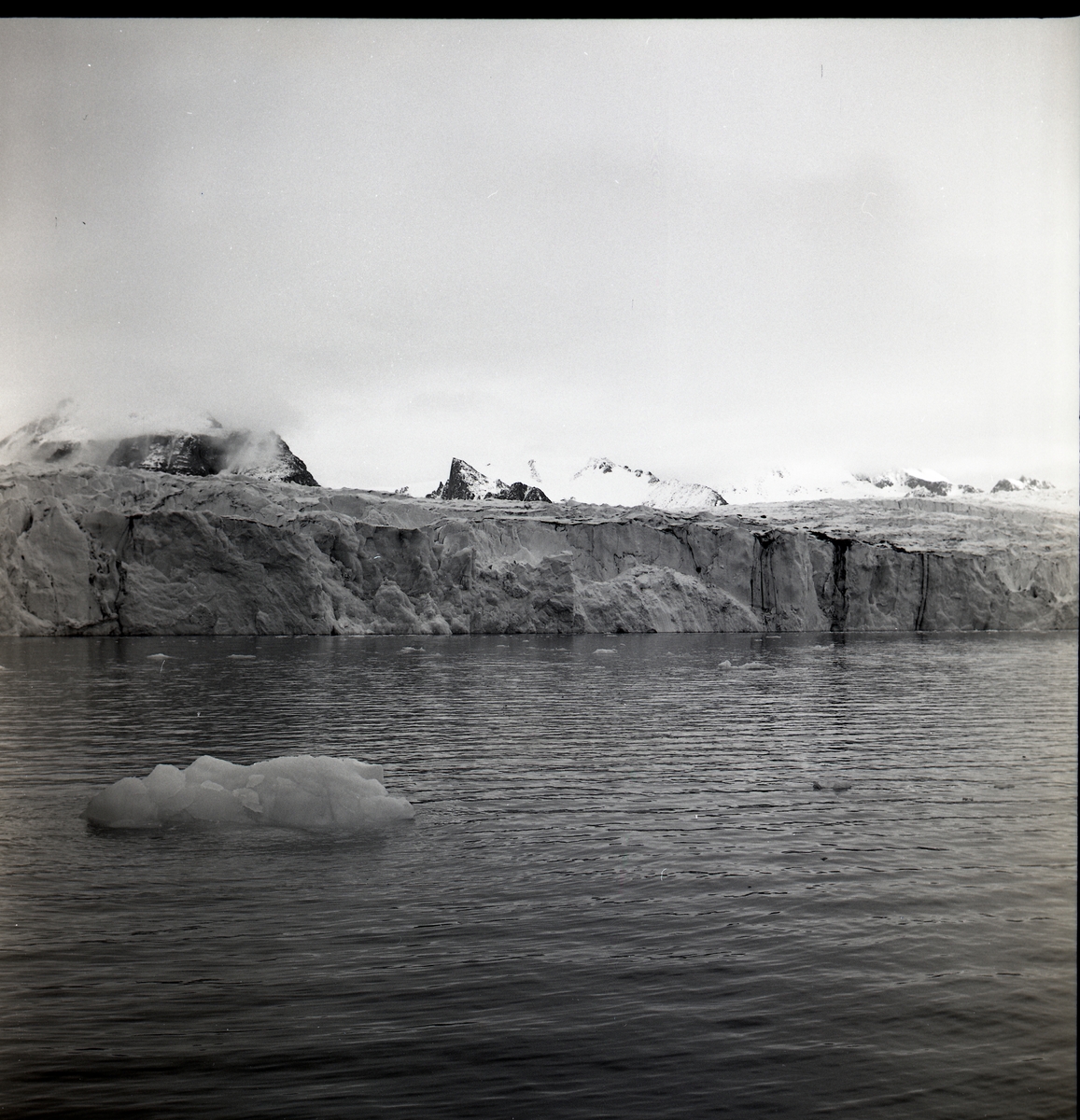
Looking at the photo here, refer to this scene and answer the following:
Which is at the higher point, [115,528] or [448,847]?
[115,528]

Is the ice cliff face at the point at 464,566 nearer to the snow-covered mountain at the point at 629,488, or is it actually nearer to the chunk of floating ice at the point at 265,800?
the chunk of floating ice at the point at 265,800

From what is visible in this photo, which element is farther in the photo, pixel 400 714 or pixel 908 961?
pixel 400 714

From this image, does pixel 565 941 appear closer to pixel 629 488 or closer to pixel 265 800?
pixel 265 800

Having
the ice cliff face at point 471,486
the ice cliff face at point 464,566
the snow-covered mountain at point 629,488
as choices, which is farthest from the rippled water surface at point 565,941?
the snow-covered mountain at point 629,488

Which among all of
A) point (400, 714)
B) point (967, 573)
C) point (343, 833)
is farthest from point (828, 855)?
point (967, 573)

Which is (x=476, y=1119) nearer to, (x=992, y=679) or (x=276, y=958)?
(x=276, y=958)

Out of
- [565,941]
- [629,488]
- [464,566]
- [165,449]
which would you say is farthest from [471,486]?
[565,941]

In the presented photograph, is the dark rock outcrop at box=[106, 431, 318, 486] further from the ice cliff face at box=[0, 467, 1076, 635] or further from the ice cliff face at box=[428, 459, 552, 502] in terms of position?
the ice cliff face at box=[428, 459, 552, 502]
